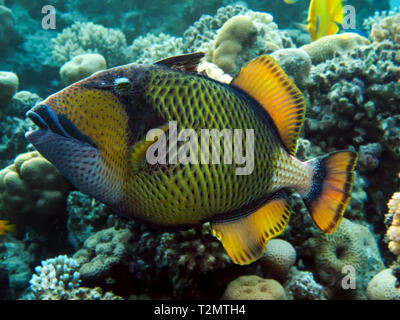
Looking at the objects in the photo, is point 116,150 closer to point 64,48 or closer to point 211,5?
point 64,48

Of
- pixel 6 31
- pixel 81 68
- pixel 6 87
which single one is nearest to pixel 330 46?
pixel 81 68

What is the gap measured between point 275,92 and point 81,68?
5.28 m

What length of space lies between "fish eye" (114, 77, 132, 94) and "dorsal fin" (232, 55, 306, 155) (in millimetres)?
635

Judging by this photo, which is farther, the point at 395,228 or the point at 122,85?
the point at 395,228

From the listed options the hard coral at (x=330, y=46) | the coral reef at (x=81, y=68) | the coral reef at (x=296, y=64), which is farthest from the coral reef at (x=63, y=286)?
the hard coral at (x=330, y=46)

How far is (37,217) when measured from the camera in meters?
3.82

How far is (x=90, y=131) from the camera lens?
1210 millimetres

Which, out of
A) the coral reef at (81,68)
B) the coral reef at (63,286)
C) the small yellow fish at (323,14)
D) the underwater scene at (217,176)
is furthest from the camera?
the coral reef at (81,68)

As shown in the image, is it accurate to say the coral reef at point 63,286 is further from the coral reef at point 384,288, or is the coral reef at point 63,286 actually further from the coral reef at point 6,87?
the coral reef at point 6,87

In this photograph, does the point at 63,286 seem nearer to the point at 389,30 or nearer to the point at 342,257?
the point at 342,257

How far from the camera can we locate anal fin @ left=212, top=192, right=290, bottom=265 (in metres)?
1.50

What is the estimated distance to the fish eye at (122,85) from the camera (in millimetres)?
1284

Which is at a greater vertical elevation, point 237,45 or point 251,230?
point 237,45

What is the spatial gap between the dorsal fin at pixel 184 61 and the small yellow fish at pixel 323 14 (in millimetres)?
5117
